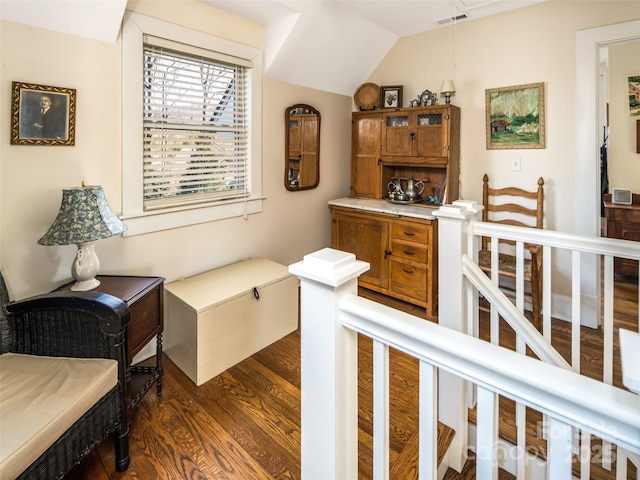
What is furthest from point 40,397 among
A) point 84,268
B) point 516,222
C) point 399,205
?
point 516,222

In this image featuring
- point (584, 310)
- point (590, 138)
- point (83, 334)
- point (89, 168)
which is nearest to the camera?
point (83, 334)

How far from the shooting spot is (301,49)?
2.94 meters

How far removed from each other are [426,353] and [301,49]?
Answer: 283cm

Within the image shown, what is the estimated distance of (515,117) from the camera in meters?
3.00

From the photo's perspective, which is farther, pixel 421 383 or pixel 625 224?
pixel 625 224

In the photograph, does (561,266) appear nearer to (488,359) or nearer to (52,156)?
(488,359)

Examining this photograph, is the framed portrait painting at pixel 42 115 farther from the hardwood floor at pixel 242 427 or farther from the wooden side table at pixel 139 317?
the hardwood floor at pixel 242 427

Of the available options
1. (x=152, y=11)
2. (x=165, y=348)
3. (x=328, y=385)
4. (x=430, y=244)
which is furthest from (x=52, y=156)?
(x=430, y=244)

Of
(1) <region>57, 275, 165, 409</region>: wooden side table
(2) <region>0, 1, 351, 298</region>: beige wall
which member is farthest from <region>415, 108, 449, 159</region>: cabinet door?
(1) <region>57, 275, 165, 409</region>: wooden side table

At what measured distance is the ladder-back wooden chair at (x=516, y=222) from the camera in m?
2.77

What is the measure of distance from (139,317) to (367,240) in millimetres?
2127

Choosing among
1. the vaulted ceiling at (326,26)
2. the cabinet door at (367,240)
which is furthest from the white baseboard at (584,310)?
the vaulted ceiling at (326,26)

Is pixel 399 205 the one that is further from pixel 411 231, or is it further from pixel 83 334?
pixel 83 334

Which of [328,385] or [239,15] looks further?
[239,15]
